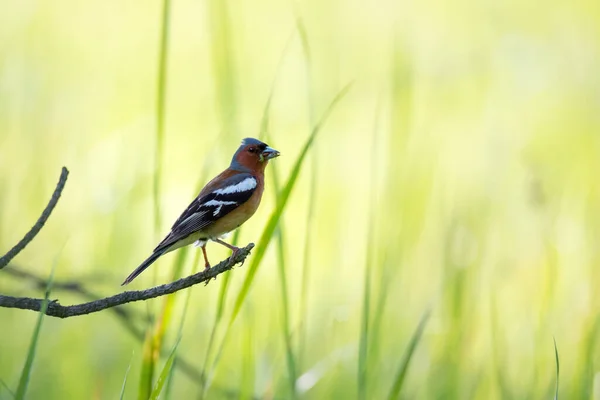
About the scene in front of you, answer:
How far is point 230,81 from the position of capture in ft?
10.4

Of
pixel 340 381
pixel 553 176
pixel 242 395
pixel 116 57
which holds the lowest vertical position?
pixel 340 381

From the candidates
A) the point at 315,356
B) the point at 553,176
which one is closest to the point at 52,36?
the point at 553,176

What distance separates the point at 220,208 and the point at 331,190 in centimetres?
346

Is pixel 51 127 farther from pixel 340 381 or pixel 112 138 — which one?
pixel 340 381

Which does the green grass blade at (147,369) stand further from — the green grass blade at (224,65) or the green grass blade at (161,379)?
the green grass blade at (224,65)

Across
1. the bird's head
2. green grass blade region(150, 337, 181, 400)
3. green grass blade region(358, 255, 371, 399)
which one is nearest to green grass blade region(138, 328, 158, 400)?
green grass blade region(150, 337, 181, 400)

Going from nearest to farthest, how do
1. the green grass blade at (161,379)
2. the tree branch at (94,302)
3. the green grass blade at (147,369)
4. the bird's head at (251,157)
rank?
the tree branch at (94,302) → the green grass blade at (161,379) → the green grass blade at (147,369) → the bird's head at (251,157)

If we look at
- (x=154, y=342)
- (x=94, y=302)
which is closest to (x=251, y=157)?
(x=154, y=342)

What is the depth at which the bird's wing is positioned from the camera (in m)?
3.73

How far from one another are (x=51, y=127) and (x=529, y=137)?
17.1 feet

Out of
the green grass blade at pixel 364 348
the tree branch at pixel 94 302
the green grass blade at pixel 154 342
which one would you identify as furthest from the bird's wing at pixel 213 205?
the tree branch at pixel 94 302

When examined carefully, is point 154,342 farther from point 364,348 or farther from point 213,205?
point 213,205

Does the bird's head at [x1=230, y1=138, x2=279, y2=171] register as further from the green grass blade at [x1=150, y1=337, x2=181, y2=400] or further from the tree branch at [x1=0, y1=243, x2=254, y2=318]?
the tree branch at [x1=0, y1=243, x2=254, y2=318]

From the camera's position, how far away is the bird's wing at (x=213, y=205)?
373 cm
